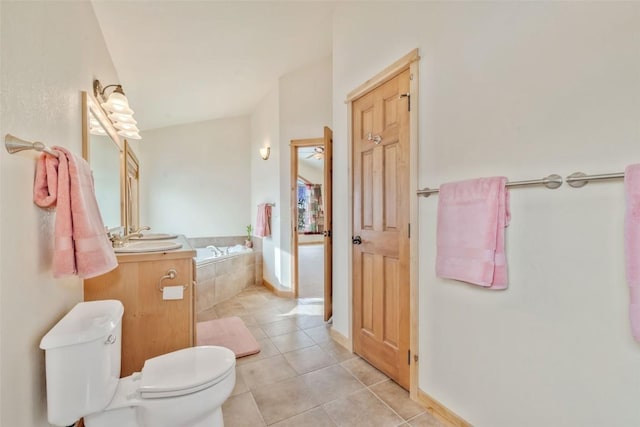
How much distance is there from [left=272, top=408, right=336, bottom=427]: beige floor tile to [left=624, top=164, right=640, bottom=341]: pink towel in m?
1.40

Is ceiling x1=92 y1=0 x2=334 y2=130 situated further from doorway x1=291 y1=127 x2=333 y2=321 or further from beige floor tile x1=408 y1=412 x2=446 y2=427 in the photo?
beige floor tile x1=408 y1=412 x2=446 y2=427

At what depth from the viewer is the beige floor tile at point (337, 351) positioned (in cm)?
229

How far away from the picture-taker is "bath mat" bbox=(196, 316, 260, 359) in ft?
7.88

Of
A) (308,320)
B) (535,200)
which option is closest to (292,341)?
(308,320)

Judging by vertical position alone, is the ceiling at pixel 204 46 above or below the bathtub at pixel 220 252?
above

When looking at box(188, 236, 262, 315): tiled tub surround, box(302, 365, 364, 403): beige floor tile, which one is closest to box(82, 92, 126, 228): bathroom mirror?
box(188, 236, 262, 315): tiled tub surround

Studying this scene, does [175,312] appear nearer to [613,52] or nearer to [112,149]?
[112,149]

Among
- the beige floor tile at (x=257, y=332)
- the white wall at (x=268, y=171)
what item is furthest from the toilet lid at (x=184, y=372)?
the white wall at (x=268, y=171)

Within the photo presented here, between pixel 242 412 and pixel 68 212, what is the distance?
54.4 inches

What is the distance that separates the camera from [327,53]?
342 cm

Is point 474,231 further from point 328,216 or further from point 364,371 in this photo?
point 328,216

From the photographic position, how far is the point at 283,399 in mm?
1777

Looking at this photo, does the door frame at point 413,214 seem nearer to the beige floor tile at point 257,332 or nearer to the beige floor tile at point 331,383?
the beige floor tile at point 331,383

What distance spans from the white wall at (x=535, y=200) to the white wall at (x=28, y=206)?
5.82ft
